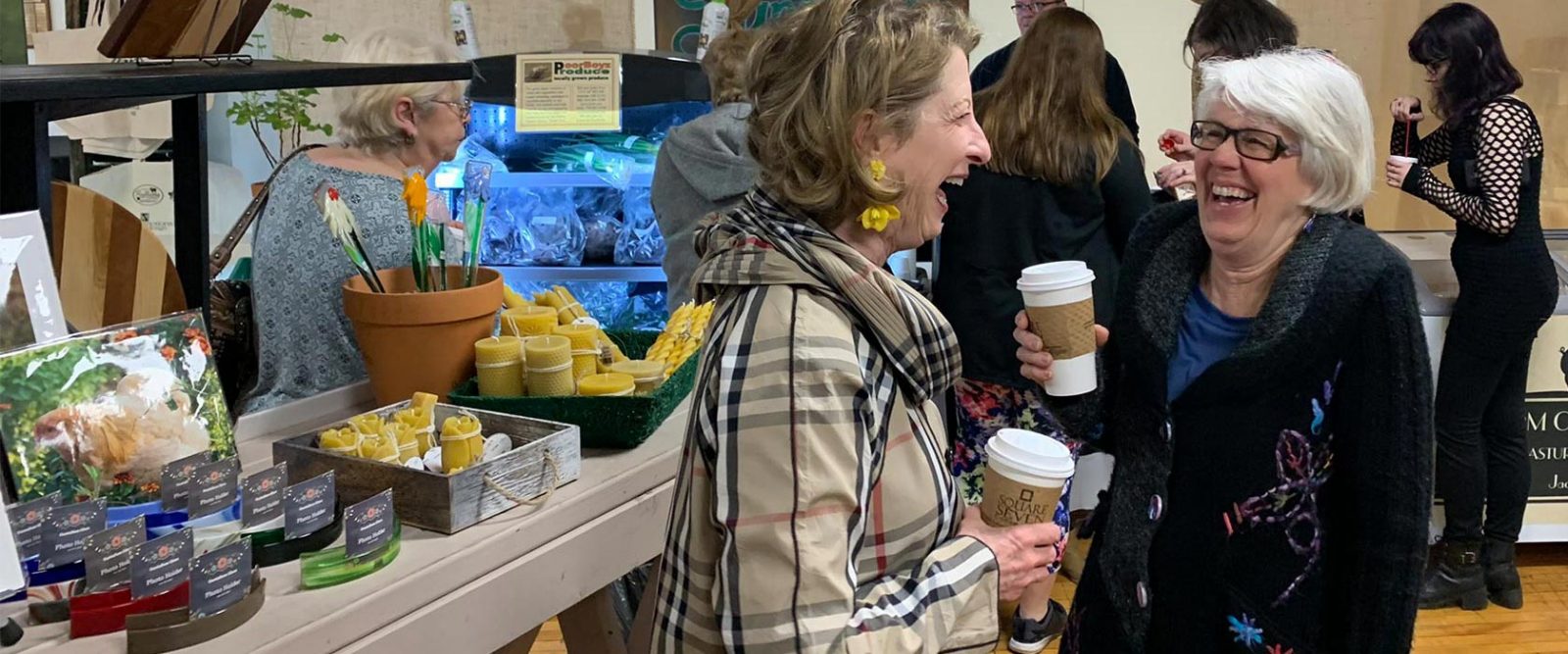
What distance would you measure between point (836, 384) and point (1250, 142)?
3.24 ft

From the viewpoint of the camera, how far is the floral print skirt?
343cm

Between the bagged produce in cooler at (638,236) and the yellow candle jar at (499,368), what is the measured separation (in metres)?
2.13

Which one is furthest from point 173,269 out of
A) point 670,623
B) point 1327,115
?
point 1327,115

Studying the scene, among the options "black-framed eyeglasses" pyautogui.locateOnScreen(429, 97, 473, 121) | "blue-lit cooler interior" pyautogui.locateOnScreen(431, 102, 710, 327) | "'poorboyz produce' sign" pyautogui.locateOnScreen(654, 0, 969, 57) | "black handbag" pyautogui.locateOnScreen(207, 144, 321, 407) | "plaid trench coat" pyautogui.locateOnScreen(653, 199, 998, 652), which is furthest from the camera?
"'poorboyz produce' sign" pyautogui.locateOnScreen(654, 0, 969, 57)

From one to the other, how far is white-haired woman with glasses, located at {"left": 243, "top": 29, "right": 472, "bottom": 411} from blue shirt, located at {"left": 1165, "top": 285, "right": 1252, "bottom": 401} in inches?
48.5

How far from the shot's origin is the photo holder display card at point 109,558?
1.28 metres

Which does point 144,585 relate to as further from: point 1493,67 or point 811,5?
point 1493,67

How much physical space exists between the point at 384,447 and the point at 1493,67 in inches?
128

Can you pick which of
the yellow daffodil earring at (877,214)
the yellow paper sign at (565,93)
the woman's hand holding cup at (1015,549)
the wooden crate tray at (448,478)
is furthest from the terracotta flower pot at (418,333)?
the yellow paper sign at (565,93)

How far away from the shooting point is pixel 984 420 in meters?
3.50

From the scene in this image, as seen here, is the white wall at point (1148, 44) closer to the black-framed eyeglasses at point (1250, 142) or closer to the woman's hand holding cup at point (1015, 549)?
the black-framed eyeglasses at point (1250, 142)

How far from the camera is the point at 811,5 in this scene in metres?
1.36

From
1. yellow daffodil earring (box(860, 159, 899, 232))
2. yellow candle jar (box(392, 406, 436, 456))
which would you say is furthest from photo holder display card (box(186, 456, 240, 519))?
yellow daffodil earring (box(860, 159, 899, 232))

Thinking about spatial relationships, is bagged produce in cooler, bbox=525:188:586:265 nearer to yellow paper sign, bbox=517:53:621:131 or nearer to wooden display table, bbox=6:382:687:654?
yellow paper sign, bbox=517:53:621:131
